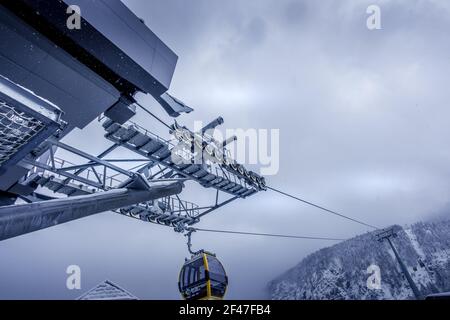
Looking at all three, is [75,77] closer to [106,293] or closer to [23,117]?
[23,117]

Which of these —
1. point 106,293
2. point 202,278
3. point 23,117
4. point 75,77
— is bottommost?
point 106,293

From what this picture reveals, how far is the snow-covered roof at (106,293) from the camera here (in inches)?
605

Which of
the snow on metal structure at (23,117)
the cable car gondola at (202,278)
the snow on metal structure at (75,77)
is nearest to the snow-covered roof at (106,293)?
the cable car gondola at (202,278)

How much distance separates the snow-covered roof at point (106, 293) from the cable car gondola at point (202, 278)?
27.3ft

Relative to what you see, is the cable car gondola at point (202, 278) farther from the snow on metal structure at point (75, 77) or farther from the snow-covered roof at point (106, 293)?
the snow-covered roof at point (106, 293)

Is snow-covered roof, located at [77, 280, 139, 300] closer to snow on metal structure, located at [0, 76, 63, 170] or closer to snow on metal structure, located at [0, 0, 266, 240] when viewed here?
snow on metal structure, located at [0, 0, 266, 240]

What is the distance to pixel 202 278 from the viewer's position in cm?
816

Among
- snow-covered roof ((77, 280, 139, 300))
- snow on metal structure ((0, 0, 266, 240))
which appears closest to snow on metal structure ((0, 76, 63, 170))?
snow on metal structure ((0, 0, 266, 240))

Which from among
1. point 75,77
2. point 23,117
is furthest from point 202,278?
point 23,117

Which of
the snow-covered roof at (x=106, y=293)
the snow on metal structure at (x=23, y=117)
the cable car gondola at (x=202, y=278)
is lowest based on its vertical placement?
the snow-covered roof at (x=106, y=293)

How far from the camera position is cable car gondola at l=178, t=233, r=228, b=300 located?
8094mm

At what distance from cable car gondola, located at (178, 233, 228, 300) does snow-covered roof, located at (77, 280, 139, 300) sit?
831 cm

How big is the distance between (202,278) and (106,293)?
36.3 feet
